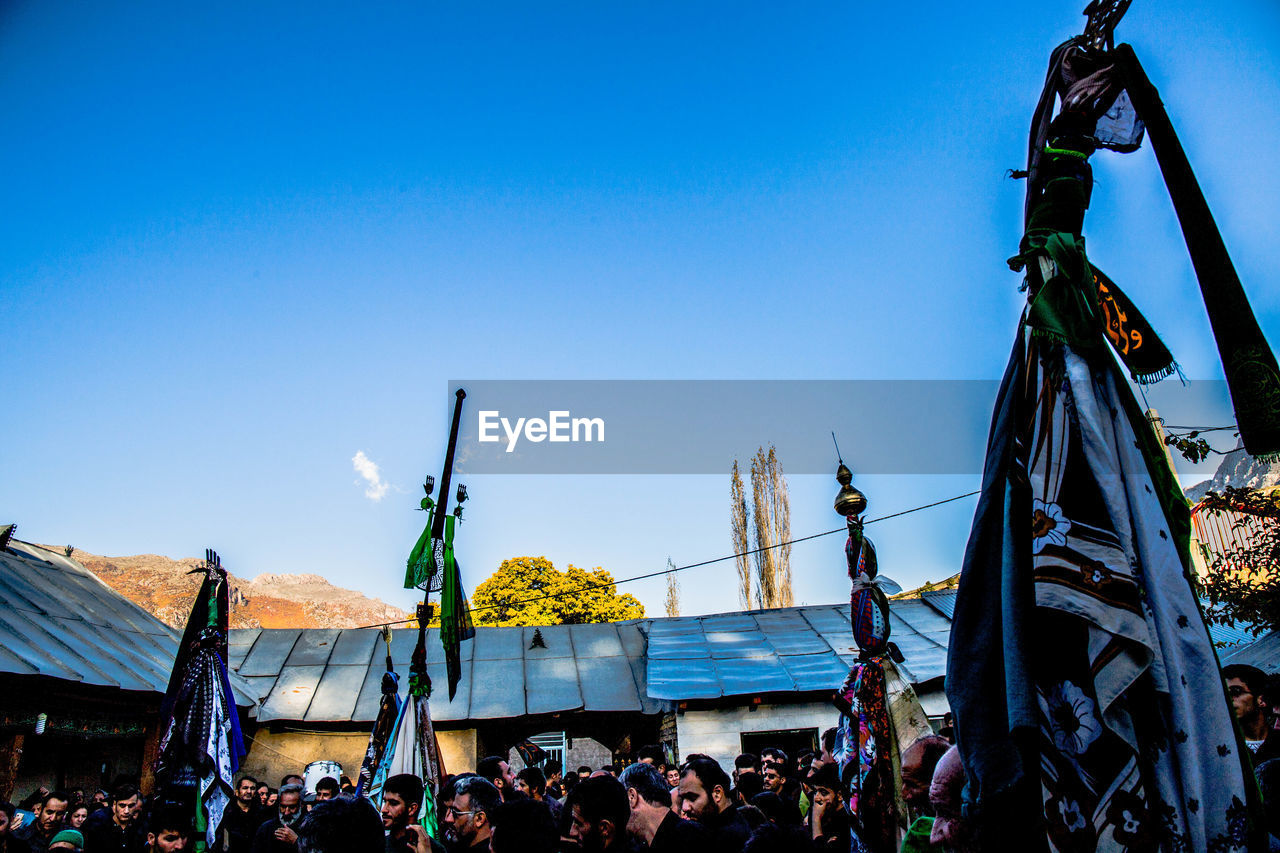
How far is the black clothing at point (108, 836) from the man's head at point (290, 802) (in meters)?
1.27

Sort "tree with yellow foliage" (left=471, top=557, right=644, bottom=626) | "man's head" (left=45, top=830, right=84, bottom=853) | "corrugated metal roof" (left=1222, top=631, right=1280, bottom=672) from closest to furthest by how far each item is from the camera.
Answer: "man's head" (left=45, top=830, right=84, bottom=853), "corrugated metal roof" (left=1222, top=631, right=1280, bottom=672), "tree with yellow foliage" (left=471, top=557, right=644, bottom=626)

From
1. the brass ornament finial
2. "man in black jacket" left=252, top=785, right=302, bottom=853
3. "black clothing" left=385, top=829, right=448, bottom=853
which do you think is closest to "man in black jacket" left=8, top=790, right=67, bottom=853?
"man in black jacket" left=252, top=785, right=302, bottom=853

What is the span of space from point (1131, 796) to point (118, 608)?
61.8ft

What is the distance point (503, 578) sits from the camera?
112 feet

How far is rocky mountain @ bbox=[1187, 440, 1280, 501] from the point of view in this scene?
12.1 metres

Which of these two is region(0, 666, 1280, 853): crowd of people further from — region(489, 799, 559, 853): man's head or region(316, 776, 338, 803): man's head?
region(316, 776, 338, 803): man's head

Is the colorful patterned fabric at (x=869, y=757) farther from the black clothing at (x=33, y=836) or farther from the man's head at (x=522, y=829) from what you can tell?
the black clothing at (x=33, y=836)

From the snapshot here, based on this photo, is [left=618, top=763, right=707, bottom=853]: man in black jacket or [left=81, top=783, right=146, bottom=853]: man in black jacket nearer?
[left=618, top=763, right=707, bottom=853]: man in black jacket

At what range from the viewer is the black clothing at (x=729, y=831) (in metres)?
4.11

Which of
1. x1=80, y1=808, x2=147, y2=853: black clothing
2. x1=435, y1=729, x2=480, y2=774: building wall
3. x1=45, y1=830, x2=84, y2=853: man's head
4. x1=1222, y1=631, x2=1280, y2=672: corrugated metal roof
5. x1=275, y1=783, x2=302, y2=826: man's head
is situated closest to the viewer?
x1=45, y1=830, x2=84, y2=853: man's head

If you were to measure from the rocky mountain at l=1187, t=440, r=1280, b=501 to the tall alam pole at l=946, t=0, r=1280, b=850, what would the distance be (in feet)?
31.7

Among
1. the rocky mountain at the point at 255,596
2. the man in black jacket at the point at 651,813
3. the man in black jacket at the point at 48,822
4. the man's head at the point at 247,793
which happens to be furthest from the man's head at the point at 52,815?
the rocky mountain at the point at 255,596

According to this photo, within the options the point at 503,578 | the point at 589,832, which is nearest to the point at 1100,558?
the point at 589,832

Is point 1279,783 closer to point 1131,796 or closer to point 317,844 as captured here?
point 1131,796
